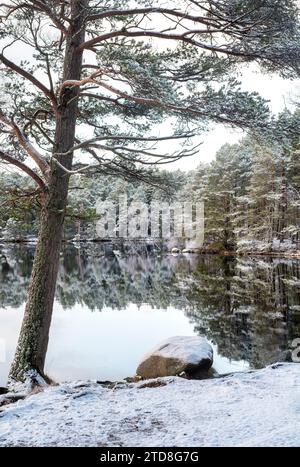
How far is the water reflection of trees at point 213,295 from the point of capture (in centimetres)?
816

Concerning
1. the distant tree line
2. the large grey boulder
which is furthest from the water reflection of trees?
the distant tree line

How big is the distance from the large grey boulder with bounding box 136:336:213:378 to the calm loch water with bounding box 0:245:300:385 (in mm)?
798

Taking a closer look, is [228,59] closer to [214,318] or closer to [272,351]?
[272,351]

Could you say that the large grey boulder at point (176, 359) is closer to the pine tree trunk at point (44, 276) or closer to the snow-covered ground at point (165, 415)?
the snow-covered ground at point (165, 415)

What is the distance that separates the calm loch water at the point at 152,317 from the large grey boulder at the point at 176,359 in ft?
2.62

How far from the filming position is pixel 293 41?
4500mm

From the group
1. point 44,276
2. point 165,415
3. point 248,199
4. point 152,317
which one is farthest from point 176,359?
point 248,199

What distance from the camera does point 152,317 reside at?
35.2 ft

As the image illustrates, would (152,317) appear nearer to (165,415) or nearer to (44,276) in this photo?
(44,276)

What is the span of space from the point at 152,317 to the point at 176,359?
17.4 ft

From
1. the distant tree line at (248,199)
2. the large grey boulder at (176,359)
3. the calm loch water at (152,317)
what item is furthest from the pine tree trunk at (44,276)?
the distant tree line at (248,199)

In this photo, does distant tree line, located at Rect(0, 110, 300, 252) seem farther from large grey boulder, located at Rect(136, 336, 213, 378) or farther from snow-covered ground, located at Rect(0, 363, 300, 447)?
snow-covered ground, located at Rect(0, 363, 300, 447)

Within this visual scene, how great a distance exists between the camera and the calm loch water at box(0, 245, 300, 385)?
287 inches
